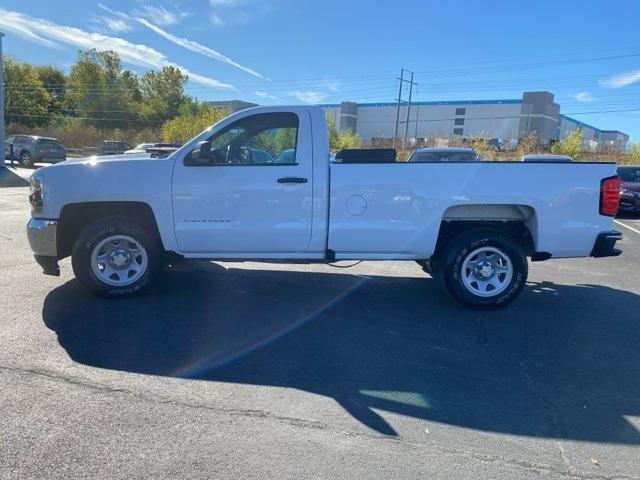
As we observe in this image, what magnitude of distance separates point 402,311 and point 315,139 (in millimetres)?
2132

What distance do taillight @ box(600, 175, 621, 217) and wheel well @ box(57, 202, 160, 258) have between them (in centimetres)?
484

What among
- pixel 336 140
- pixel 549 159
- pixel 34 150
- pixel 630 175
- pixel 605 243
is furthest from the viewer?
pixel 336 140

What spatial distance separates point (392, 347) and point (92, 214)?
11.9 ft

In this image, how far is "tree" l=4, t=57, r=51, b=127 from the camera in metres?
58.8

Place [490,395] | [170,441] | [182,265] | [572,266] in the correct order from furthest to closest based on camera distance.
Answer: [572,266], [182,265], [490,395], [170,441]

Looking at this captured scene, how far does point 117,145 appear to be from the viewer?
38.2 m

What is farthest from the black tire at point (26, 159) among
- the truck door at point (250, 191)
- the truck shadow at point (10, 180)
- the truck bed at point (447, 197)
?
the truck bed at point (447, 197)

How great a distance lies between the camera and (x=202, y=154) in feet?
16.6

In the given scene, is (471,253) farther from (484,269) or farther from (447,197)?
(447,197)

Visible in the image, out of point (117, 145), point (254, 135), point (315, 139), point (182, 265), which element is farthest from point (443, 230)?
point (117, 145)

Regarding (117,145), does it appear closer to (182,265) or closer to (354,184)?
(182,265)

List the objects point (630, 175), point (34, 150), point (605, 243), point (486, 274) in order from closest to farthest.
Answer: point (605, 243) → point (486, 274) → point (630, 175) → point (34, 150)

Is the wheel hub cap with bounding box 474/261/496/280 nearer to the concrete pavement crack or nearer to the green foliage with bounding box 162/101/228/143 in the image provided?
the concrete pavement crack

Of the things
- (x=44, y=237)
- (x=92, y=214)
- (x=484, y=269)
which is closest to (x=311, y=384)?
(x=484, y=269)
